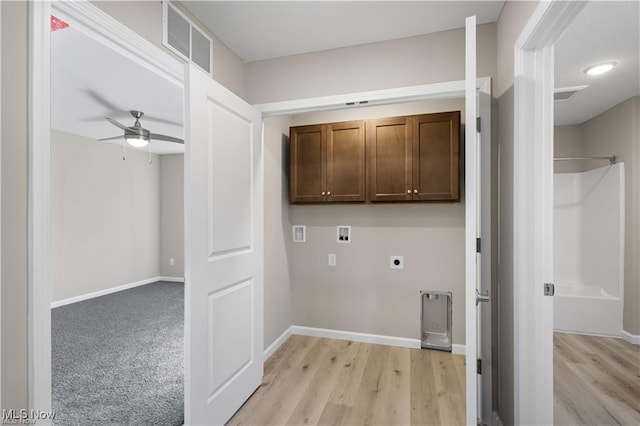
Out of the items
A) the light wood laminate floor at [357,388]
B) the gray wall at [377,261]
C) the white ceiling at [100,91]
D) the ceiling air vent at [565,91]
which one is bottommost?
the light wood laminate floor at [357,388]

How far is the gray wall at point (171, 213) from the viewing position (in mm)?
6145

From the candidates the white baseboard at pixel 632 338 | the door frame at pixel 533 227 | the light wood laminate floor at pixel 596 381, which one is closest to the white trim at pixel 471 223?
the door frame at pixel 533 227

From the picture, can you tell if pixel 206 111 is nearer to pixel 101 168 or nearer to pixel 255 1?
pixel 255 1

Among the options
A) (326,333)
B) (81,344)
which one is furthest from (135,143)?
(326,333)

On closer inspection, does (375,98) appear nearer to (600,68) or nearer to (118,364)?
(600,68)

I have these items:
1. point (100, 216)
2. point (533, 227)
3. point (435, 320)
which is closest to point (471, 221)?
point (533, 227)

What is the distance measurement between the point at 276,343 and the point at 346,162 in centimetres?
193

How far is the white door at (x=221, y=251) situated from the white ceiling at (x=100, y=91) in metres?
1.35

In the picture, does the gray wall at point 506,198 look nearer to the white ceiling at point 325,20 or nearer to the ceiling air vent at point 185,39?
the white ceiling at point 325,20

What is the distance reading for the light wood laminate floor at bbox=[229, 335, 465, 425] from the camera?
1929 mm

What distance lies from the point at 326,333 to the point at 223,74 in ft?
8.79

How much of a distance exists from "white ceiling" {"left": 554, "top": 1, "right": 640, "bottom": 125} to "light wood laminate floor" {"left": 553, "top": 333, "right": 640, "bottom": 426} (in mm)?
2487

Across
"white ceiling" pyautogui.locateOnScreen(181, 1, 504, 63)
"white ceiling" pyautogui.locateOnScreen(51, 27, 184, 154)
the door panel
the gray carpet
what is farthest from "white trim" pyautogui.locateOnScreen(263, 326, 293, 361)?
"white ceiling" pyautogui.locateOnScreen(51, 27, 184, 154)

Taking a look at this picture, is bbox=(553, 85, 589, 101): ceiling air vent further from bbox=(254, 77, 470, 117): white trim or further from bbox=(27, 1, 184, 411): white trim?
bbox=(27, 1, 184, 411): white trim
